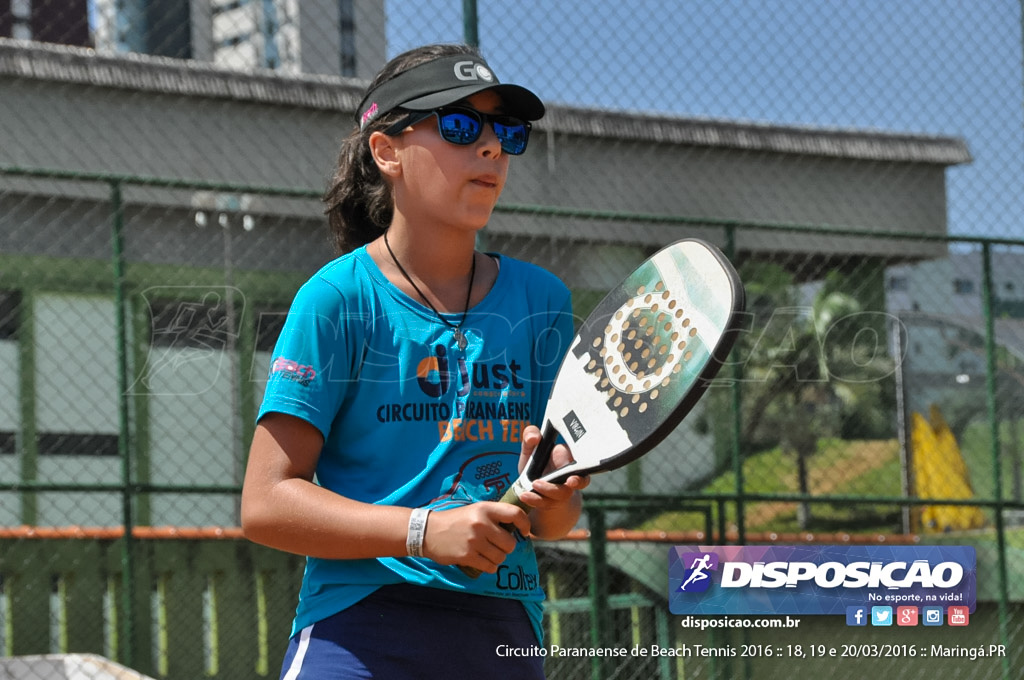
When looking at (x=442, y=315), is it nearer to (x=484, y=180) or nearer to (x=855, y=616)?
(x=484, y=180)

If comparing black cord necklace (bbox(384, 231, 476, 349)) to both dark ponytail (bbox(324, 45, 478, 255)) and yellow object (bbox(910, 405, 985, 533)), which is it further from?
yellow object (bbox(910, 405, 985, 533))

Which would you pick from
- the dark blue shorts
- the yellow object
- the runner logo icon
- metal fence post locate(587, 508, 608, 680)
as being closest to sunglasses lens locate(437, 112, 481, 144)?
the dark blue shorts

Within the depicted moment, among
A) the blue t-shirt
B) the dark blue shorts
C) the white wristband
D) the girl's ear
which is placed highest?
the girl's ear

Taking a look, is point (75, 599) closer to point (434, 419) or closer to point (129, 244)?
point (129, 244)

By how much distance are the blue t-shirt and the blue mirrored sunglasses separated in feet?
0.74

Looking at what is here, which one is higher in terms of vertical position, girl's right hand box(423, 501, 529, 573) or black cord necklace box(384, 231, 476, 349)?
black cord necklace box(384, 231, 476, 349)

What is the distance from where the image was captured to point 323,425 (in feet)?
5.57

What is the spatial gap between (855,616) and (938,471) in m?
4.80

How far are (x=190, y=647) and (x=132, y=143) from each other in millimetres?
4010

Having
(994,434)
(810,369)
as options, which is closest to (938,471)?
(994,434)

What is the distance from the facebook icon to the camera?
3168 millimetres

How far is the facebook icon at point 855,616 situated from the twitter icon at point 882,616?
3 centimetres

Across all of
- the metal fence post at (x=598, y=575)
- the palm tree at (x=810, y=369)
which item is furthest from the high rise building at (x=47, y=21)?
the palm tree at (x=810, y=369)

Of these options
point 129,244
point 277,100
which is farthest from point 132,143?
point 129,244
